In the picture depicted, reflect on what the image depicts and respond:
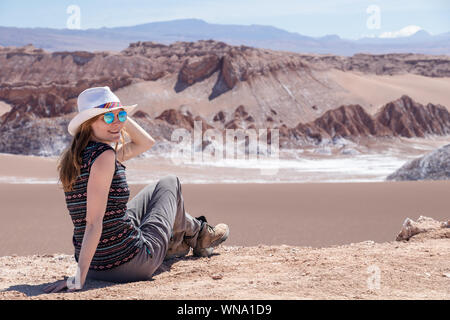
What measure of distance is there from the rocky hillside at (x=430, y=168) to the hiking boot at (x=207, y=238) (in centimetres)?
703

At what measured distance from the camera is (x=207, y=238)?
376cm

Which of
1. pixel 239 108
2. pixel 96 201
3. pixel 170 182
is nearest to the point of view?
pixel 96 201

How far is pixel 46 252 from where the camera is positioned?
466cm

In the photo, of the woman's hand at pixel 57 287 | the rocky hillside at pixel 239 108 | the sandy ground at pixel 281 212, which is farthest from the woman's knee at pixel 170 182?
the rocky hillside at pixel 239 108

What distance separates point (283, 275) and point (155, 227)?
0.76 m

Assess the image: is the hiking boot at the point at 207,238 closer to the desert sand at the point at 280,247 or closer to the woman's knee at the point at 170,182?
the desert sand at the point at 280,247

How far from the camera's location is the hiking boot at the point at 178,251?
3641 millimetres

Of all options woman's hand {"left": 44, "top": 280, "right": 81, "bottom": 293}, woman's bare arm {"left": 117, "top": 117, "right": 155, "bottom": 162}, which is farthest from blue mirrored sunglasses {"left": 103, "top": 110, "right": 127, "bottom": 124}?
woman's hand {"left": 44, "top": 280, "right": 81, "bottom": 293}

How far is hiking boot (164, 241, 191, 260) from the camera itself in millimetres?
3641

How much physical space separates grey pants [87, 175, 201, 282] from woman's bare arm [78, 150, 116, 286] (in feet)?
1.06

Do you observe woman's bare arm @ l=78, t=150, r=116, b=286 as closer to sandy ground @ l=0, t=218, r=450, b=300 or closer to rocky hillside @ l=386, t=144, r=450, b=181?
sandy ground @ l=0, t=218, r=450, b=300

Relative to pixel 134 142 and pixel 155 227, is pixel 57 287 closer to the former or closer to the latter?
pixel 155 227

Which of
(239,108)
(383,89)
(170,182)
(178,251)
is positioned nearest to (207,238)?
(178,251)

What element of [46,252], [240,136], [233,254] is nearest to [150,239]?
[233,254]
